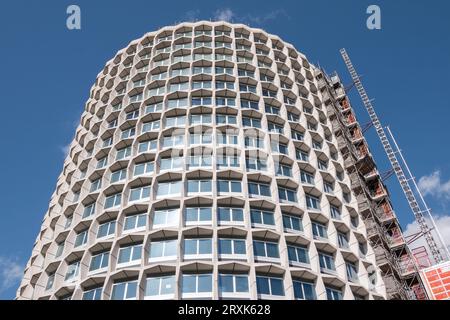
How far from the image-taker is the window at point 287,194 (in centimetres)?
4131

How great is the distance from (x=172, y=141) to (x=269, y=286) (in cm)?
1942

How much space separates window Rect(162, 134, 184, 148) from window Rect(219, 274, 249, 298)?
1631 cm

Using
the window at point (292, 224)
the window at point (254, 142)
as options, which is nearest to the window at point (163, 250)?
the window at point (292, 224)

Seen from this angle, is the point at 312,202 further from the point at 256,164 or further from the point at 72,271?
the point at 72,271

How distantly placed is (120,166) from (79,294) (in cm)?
1458

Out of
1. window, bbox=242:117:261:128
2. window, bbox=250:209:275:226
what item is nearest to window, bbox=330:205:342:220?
window, bbox=250:209:275:226

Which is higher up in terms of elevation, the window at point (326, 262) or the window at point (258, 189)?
the window at point (258, 189)

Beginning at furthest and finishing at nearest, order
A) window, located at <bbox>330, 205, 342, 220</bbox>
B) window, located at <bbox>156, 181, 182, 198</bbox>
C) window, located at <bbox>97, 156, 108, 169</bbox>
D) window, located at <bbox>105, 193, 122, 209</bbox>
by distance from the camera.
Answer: window, located at <bbox>97, 156, 108, 169</bbox> → window, located at <bbox>330, 205, 342, 220</bbox> → window, located at <bbox>105, 193, 122, 209</bbox> → window, located at <bbox>156, 181, 182, 198</bbox>

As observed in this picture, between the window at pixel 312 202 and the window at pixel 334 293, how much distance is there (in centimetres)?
880

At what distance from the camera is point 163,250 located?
3531cm

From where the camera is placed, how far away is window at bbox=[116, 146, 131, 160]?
4546 centimetres

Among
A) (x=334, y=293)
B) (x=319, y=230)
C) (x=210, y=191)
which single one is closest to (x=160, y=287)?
(x=210, y=191)

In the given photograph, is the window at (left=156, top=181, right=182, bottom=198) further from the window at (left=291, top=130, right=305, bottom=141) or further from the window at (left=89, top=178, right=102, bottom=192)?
the window at (left=291, top=130, right=305, bottom=141)

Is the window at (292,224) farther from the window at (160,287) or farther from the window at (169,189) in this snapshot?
the window at (160,287)
